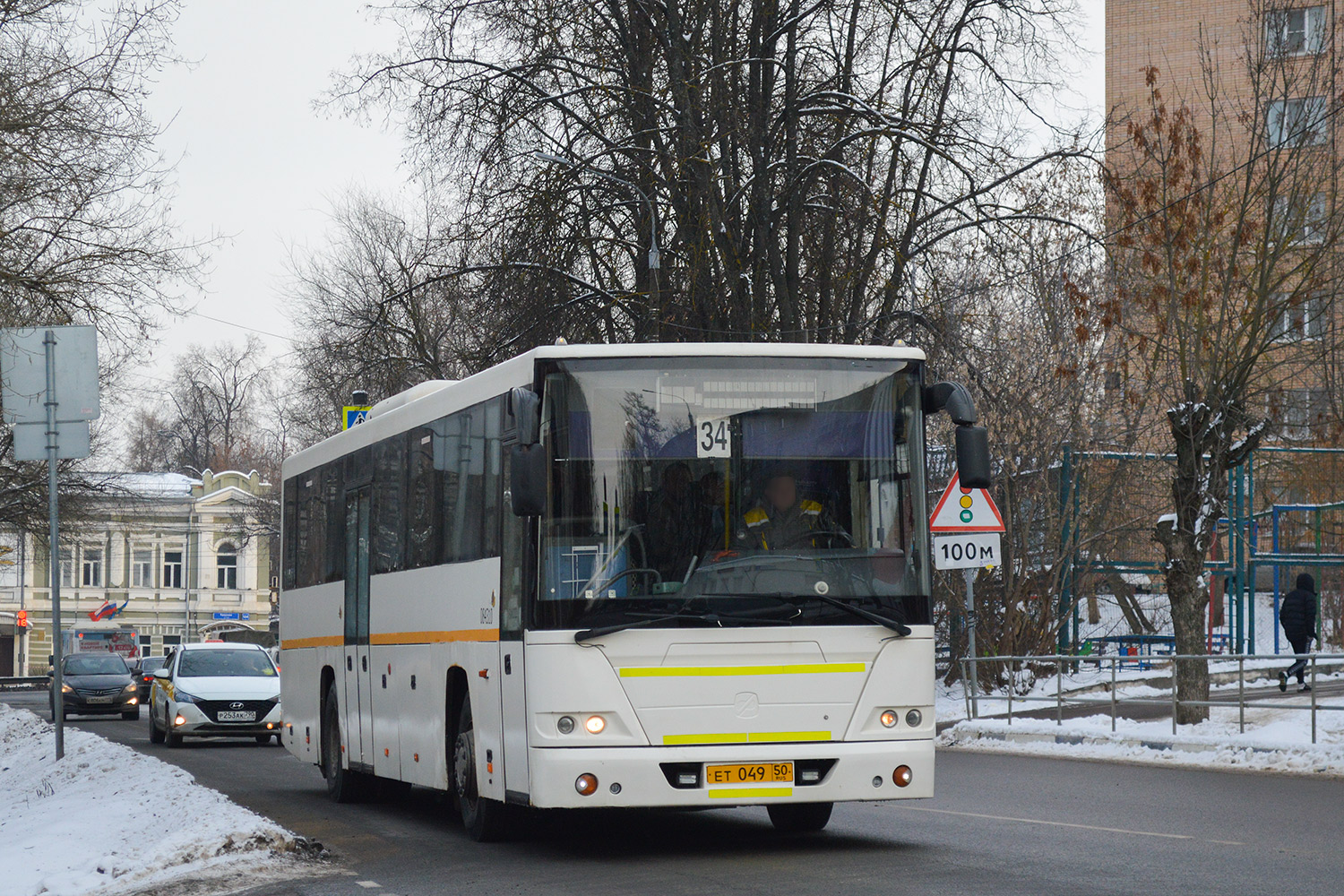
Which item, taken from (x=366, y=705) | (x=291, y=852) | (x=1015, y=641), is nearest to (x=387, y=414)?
(x=366, y=705)

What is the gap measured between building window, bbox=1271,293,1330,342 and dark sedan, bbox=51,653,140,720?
90.4 feet

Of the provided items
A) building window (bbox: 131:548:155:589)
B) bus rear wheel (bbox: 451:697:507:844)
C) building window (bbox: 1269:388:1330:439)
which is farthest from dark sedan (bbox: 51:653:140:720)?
building window (bbox: 131:548:155:589)

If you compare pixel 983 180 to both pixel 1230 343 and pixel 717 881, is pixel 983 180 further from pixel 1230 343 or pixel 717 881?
pixel 717 881

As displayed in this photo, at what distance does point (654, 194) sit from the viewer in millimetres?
28203

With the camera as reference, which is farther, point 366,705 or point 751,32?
point 751,32

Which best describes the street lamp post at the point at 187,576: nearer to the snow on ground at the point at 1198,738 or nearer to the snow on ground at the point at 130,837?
the snow on ground at the point at 1198,738

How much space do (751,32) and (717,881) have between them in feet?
66.2

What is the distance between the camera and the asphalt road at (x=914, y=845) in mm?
9562

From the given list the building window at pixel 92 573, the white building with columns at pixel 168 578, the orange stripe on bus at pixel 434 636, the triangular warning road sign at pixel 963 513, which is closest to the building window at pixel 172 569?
the white building with columns at pixel 168 578

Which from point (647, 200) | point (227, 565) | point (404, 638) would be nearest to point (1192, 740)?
point (404, 638)

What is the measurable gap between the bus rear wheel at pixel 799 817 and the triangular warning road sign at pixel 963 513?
10.3 meters

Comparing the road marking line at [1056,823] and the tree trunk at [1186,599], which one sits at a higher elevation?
the tree trunk at [1186,599]

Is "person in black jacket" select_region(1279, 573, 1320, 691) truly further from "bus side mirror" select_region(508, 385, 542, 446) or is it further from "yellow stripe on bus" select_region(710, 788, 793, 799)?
"bus side mirror" select_region(508, 385, 542, 446)

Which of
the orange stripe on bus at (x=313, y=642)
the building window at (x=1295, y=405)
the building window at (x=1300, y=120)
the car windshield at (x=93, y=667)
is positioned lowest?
the car windshield at (x=93, y=667)
